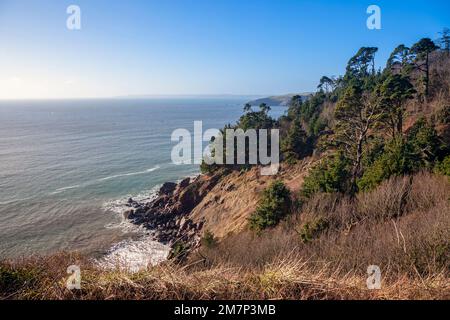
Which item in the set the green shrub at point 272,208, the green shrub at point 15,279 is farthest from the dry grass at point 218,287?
the green shrub at point 272,208

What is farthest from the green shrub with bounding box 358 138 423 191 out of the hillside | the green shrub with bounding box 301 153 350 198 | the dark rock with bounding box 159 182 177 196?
the dark rock with bounding box 159 182 177 196

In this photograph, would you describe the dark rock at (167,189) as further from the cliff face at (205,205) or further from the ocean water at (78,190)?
the ocean water at (78,190)

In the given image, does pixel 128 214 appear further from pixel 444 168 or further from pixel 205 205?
pixel 444 168

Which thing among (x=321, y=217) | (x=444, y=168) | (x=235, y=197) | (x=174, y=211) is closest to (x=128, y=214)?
(x=174, y=211)

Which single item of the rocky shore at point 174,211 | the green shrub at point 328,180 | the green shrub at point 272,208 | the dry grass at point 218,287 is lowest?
the rocky shore at point 174,211
